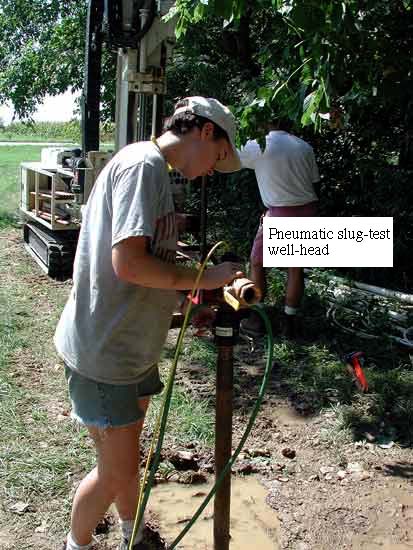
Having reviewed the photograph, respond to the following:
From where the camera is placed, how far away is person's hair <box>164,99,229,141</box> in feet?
6.63

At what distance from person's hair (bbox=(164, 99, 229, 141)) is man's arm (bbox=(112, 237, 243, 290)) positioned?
0.38 meters

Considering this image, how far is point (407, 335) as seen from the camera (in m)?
5.22

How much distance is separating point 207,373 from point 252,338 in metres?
0.82

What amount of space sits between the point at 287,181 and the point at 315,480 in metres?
2.61

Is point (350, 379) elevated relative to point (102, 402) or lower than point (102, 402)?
lower

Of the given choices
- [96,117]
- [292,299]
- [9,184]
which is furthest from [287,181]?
[9,184]

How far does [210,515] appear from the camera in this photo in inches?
122

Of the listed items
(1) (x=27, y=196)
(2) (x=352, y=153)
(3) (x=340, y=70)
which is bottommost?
(1) (x=27, y=196)

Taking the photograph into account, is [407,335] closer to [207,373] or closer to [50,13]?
[207,373]

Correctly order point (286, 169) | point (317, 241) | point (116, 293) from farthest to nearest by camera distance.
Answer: point (286, 169) → point (317, 241) → point (116, 293)

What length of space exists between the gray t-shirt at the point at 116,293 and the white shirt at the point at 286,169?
325 centimetres

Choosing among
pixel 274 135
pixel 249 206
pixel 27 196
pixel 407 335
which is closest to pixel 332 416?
pixel 407 335

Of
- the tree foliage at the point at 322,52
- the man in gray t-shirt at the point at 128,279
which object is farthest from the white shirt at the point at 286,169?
the man in gray t-shirt at the point at 128,279

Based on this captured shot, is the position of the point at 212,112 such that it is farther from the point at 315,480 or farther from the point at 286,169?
the point at 286,169
